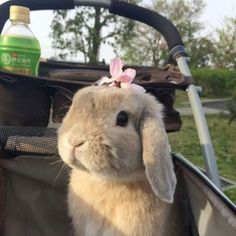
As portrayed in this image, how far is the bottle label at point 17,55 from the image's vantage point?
76.5 inches

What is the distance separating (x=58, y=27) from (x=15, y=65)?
1015 cm

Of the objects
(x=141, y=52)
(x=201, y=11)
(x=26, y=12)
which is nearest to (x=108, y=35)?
(x=141, y=52)

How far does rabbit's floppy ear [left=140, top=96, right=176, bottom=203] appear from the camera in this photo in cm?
151

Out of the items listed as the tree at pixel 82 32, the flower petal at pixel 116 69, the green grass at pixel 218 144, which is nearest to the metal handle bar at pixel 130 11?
the flower petal at pixel 116 69

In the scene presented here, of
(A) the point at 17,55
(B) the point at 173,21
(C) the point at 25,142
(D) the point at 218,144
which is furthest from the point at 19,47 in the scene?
(B) the point at 173,21

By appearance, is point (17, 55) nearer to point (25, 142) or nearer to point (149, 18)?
point (25, 142)

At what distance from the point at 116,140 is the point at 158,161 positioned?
145 mm

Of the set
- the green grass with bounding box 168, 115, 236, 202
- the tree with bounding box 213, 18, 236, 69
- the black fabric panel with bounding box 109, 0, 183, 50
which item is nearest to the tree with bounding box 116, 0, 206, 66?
the tree with bounding box 213, 18, 236, 69

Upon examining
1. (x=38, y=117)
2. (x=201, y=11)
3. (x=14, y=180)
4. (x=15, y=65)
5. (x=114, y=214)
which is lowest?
(x=114, y=214)

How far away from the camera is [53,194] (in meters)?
2.03

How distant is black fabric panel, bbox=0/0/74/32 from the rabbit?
2.68ft

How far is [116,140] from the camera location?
4.94 ft

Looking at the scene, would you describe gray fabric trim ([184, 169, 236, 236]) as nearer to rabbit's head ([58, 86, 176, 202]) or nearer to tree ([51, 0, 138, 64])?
rabbit's head ([58, 86, 176, 202])

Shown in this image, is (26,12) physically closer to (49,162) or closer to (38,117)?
(38,117)
